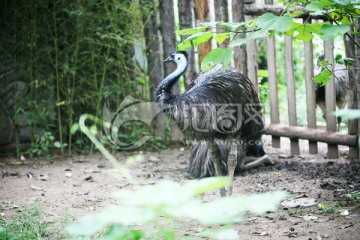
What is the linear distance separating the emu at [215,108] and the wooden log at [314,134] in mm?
983

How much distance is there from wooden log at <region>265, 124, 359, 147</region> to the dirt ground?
0.74 feet

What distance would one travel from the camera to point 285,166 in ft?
17.6

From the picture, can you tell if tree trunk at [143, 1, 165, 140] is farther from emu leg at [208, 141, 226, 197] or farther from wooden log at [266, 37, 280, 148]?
emu leg at [208, 141, 226, 197]

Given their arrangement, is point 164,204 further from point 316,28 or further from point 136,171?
point 136,171

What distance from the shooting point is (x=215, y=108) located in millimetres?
4203

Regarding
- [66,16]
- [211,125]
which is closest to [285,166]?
[211,125]

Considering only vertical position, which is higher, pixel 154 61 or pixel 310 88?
pixel 154 61

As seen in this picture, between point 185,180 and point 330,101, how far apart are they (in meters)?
1.69

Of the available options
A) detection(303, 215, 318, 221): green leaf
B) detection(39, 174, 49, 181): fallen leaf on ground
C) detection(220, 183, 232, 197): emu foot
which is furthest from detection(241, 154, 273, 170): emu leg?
detection(39, 174, 49, 181): fallen leaf on ground

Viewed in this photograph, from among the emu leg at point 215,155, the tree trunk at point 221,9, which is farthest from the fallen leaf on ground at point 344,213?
the tree trunk at point 221,9

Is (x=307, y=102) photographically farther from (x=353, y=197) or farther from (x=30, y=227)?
(x=30, y=227)

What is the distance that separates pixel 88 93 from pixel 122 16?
107 centimetres

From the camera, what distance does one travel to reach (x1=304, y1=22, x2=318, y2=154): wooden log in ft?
17.6

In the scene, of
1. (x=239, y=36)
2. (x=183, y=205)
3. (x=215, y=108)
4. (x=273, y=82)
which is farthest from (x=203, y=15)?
(x=183, y=205)
